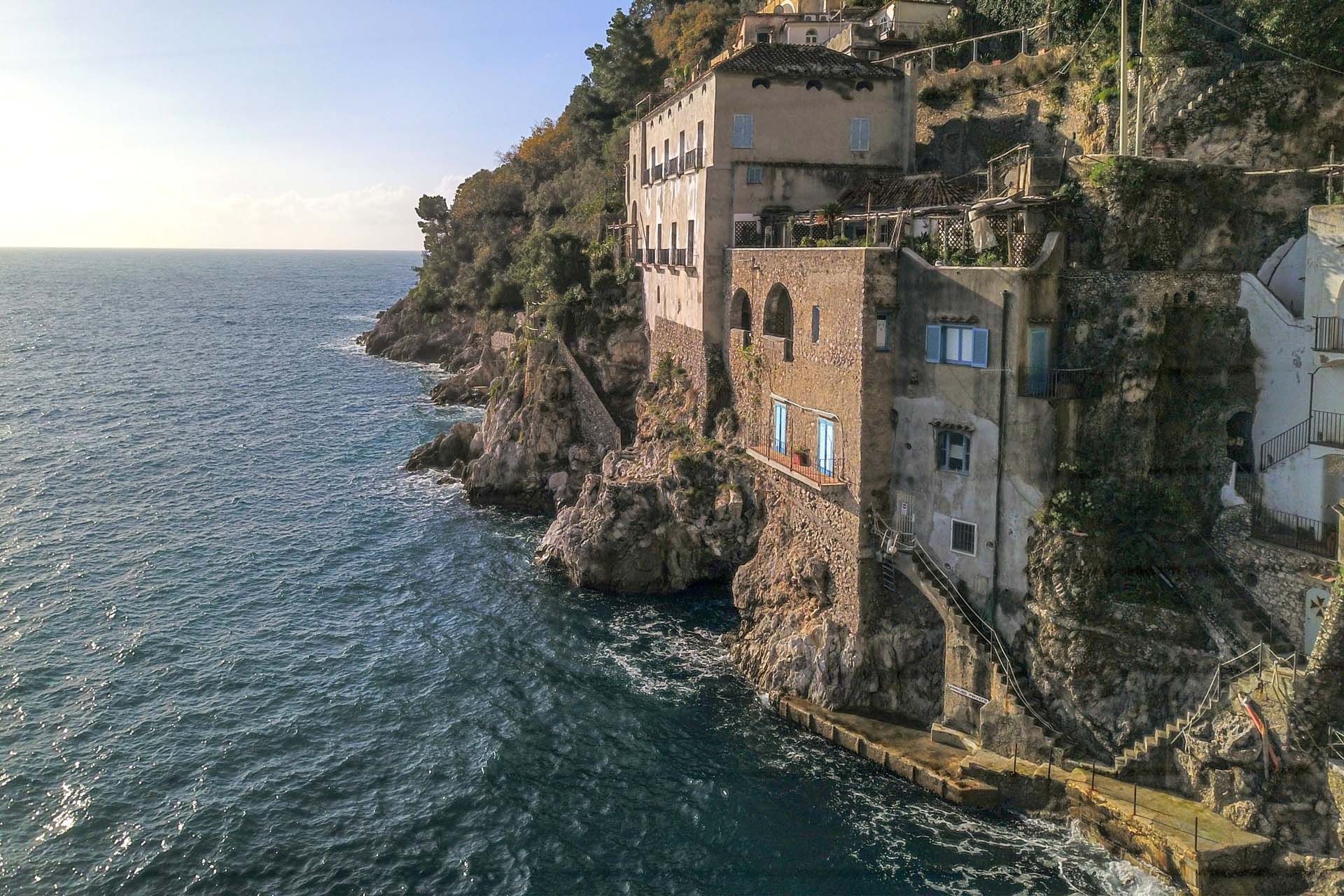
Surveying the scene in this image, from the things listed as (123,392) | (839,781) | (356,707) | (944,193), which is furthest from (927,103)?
(123,392)

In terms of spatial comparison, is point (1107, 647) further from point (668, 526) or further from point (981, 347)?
point (668, 526)

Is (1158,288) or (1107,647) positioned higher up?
(1158,288)

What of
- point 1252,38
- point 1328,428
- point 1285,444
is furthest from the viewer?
point 1252,38

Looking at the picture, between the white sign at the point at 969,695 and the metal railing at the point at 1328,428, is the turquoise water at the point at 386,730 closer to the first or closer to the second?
the white sign at the point at 969,695

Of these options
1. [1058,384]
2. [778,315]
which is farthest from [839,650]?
[778,315]

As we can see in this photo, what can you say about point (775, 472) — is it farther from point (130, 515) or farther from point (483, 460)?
point (130, 515)

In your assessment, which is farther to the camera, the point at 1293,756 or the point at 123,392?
the point at 123,392

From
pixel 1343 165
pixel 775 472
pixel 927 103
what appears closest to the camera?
pixel 1343 165
